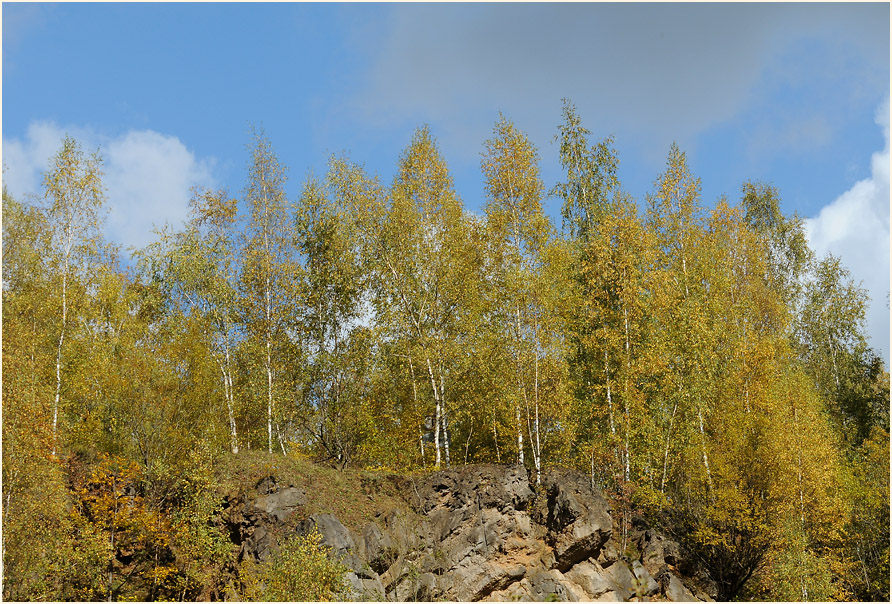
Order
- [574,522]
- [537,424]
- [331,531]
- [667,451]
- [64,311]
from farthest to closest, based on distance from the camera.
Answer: [64,311] → [667,451] → [537,424] → [574,522] → [331,531]

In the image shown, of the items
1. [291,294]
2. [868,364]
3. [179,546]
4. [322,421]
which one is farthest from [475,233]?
[868,364]

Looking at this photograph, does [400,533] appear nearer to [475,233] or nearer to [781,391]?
[475,233]

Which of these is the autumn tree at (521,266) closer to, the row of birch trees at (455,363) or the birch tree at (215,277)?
the row of birch trees at (455,363)

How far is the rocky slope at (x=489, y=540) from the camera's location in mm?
24859

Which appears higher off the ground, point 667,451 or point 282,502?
point 667,451

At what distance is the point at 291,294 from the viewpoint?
3256 centimetres

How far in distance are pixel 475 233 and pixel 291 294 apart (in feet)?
30.1

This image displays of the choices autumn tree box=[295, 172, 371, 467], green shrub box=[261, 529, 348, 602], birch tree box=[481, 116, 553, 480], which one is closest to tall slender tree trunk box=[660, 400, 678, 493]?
birch tree box=[481, 116, 553, 480]

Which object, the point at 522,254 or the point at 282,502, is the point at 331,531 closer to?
the point at 282,502

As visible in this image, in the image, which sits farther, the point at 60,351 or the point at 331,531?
the point at 60,351

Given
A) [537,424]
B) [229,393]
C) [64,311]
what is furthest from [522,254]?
[64,311]

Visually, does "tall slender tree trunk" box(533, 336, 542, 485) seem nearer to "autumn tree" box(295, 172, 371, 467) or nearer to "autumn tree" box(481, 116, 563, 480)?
"autumn tree" box(481, 116, 563, 480)

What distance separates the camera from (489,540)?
2664 centimetres

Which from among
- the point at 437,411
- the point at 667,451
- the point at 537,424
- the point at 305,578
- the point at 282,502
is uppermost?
the point at 437,411
